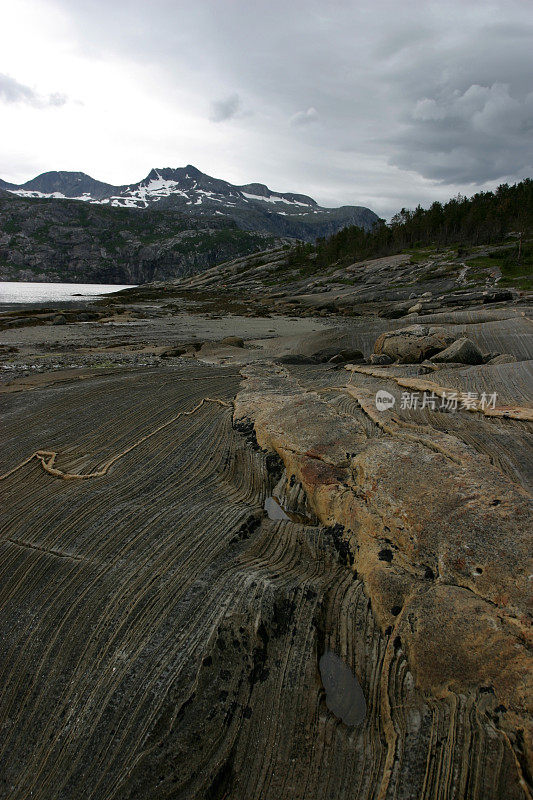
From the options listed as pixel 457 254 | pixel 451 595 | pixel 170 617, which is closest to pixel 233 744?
pixel 170 617

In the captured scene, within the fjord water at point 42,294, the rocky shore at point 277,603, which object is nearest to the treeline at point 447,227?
the fjord water at point 42,294

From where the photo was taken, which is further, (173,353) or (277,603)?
(173,353)

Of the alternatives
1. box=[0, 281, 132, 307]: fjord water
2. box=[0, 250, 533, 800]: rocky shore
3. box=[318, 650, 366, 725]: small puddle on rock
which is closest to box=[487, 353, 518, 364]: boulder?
box=[0, 250, 533, 800]: rocky shore

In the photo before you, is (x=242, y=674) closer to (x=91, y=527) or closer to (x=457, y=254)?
(x=91, y=527)

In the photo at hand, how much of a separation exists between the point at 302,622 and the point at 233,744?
1.01 metres

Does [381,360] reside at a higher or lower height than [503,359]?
lower

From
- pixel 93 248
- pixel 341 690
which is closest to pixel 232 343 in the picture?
pixel 341 690

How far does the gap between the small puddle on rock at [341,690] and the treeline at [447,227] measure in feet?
228

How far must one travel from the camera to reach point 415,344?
39.7 ft

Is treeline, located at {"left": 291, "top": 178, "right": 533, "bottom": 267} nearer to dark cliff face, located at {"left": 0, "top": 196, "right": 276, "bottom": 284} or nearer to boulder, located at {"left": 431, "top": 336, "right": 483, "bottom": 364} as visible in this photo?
boulder, located at {"left": 431, "top": 336, "right": 483, "bottom": 364}

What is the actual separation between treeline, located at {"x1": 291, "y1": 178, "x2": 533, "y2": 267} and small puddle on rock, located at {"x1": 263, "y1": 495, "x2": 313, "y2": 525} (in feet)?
222

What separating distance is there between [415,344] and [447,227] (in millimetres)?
68506

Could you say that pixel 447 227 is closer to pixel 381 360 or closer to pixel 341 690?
pixel 381 360

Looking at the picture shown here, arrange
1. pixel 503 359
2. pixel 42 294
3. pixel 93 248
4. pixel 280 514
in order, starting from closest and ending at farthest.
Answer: pixel 280 514 → pixel 503 359 → pixel 42 294 → pixel 93 248
